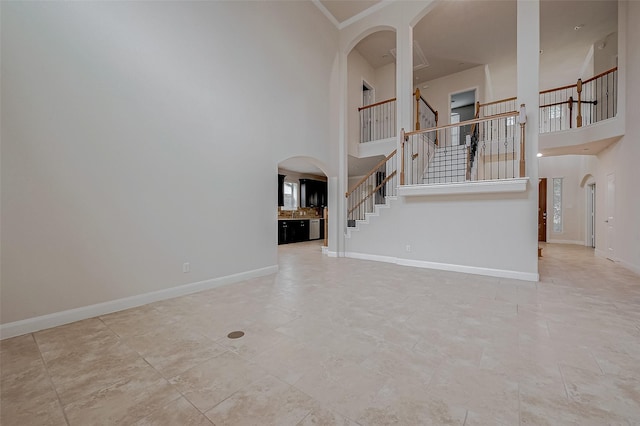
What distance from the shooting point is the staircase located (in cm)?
641

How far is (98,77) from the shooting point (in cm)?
295

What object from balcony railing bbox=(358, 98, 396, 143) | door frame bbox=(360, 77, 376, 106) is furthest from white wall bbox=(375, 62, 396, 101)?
balcony railing bbox=(358, 98, 396, 143)

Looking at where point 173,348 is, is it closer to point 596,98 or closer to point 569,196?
point 596,98

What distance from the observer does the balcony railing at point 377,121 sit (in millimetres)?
7809

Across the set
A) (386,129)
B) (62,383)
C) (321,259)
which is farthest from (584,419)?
(386,129)

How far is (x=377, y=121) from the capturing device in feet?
26.2

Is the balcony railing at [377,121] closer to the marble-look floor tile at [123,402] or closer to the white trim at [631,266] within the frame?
the white trim at [631,266]

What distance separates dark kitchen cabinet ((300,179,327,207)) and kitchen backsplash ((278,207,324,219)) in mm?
308

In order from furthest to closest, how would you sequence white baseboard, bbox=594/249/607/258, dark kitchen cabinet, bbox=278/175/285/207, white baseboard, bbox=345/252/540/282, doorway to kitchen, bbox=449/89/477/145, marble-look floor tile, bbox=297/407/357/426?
dark kitchen cabinet, bbox=278/175/285/207 < doorway to kitchen, bbox=449/89/477/145 < white baseboard, bbox=594/249/607/258 < white baseboard, bbox=345/252/540/282 < marble-look floor tile, bbox=297/407/357/426

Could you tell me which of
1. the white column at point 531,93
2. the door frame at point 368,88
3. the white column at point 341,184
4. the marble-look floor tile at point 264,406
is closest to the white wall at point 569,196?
the door frame at point 368,88

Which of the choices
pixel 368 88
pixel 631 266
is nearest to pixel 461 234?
pixel 631 266

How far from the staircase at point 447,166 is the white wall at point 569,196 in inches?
203

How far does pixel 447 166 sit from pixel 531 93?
2455 mm

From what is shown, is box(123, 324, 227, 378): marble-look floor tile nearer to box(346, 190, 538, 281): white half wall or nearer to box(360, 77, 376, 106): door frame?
box(346, 190, 538, 281): white half wall
